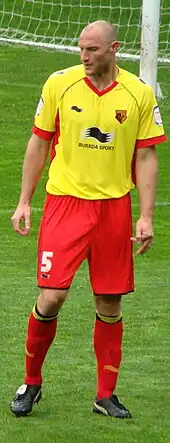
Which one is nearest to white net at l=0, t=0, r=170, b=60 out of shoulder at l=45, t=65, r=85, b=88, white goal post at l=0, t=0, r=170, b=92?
white goal post at l=0, t=0, r=170, b=92

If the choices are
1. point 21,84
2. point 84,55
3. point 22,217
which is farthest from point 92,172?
point 21,84

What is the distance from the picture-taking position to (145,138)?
6.95 meters

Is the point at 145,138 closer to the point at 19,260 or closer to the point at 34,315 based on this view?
the point at 34,315

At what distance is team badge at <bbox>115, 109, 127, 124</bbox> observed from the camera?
685 centimetres

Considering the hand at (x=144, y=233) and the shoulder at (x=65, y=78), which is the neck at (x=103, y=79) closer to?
the shoulder at (x=65, y=78)

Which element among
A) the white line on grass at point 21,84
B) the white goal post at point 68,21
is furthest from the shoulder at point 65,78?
the white line on grass at point 21,84

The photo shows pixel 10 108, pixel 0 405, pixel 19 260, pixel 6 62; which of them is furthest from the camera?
pixel 6 62

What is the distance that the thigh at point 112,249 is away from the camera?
696cm

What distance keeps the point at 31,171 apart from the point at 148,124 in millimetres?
613

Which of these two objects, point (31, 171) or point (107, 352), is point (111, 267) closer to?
point (107, 352)

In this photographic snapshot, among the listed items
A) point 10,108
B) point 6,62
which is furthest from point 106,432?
point 6,62

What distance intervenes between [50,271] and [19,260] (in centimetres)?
479

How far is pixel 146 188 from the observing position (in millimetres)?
6984

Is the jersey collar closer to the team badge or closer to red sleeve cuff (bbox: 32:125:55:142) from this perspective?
the team badge
